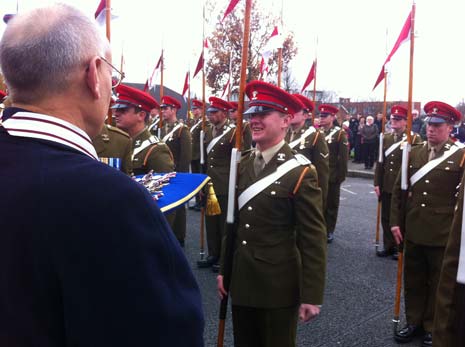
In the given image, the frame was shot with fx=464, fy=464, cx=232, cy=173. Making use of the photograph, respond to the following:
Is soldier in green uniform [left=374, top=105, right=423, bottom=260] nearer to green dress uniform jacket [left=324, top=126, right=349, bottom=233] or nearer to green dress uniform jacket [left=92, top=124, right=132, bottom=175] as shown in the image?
green dress uniform jacket [left=324, top=126, right=349, bottom=233]

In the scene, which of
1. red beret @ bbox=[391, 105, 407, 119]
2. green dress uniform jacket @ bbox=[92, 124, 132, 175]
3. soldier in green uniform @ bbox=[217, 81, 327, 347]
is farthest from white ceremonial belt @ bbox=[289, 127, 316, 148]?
soldier in green uniform @ bbox=[217, 81, 327, 347]

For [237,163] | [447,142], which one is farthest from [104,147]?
[447,142]

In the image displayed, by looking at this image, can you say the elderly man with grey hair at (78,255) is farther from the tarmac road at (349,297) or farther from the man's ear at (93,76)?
the tarmac road at (349,297)

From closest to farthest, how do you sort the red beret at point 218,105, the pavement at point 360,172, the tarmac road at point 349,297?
the tarmac road at point 349,297, the red beret at point 218,105, the pavement at point 360,172

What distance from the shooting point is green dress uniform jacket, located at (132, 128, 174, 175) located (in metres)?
4.51

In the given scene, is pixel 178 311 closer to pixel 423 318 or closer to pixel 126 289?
pixel 126 289

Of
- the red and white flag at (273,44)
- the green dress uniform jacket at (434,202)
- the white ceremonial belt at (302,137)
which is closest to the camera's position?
the green dress uniform jacket at (434,202)

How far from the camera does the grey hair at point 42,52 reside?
3.32ft

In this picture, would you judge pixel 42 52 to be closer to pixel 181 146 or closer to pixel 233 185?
pixel 233 185

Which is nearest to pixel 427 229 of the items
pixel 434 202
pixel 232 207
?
pixel 434 202

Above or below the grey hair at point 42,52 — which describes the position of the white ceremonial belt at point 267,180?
below

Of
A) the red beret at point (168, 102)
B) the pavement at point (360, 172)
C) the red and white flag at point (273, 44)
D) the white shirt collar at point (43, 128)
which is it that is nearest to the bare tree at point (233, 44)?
the pavement at point (360, 172)

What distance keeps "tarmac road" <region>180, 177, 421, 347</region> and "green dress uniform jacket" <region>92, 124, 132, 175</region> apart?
62.5 inches

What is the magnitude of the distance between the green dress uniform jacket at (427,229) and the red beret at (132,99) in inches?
102
